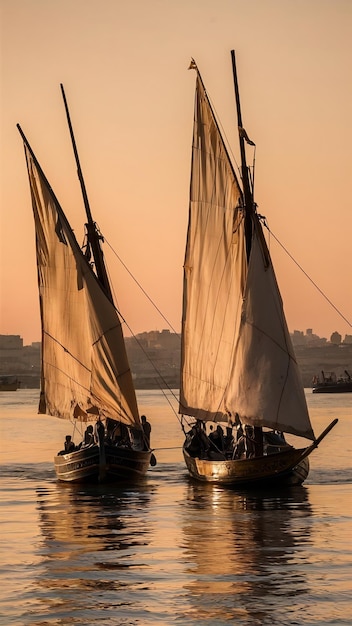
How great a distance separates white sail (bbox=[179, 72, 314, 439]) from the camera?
47.8 metres

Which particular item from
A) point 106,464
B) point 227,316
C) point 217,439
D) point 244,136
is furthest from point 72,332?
point 244,136

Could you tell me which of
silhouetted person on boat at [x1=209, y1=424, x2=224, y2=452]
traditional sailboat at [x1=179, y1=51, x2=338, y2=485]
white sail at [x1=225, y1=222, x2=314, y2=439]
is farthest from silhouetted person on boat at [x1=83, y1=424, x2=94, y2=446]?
white sail at [x1=225, y1=222, x2=314, y2=439]

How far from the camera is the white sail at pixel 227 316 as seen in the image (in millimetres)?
47844

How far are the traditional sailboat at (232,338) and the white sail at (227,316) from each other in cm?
3

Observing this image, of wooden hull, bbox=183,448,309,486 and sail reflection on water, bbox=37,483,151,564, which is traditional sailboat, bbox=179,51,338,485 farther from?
sail reflection on water, bbox=37,483,151,564

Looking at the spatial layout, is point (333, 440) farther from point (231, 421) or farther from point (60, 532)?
point (60, 532)

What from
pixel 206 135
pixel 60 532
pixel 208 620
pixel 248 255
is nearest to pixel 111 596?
pixel 208 620

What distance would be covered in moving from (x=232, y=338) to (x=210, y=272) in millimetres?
2666

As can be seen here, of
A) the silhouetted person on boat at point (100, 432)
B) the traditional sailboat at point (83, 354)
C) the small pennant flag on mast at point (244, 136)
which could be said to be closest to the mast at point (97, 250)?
the traditional sailboat at point (83, 354)

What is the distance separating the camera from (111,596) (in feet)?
92.0

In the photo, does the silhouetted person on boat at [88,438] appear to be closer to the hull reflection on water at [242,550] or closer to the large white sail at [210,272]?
the large white sail at [210,272]

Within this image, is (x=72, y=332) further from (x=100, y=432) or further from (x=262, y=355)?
(x=262, y=355)

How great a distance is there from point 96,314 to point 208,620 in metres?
31.3

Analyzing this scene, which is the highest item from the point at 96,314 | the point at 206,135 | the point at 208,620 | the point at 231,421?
the point at 206,135
